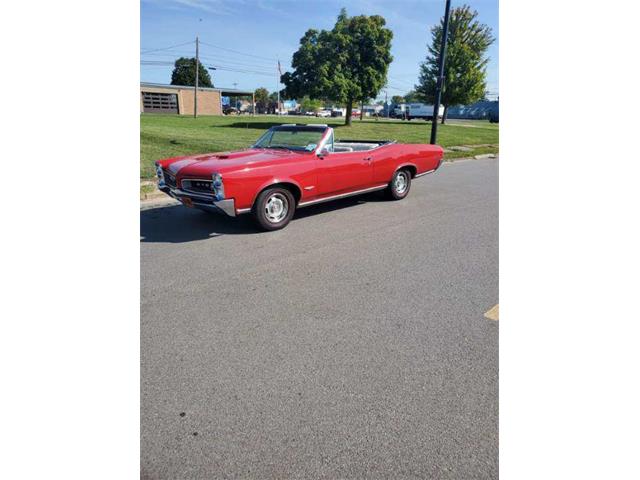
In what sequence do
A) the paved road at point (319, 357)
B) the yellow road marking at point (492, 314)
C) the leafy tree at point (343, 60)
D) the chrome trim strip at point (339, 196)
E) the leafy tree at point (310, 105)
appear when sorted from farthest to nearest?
the leafy tree at point (310, 105), the leafy tree at point (343, 60), the chrome trim strip at point (339, 196), the yellow road marking at point (492, 314), the paved road at point (319, 357)

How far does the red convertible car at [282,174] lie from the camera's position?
488 centimetres

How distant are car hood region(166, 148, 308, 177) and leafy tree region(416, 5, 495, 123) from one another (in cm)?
3108

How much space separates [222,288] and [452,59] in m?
34.6

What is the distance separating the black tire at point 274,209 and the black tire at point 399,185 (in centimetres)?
228

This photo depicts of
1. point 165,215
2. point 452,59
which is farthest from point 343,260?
point 452,59

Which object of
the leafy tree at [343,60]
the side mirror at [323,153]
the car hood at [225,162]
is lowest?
the car hood at [225,162]

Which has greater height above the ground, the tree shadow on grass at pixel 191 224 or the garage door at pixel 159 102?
the garage door at pixel 159 102

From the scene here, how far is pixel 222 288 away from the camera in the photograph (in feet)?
11.8

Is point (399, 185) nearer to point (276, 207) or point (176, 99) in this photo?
point (276, 207)

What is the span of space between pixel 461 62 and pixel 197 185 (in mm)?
33479

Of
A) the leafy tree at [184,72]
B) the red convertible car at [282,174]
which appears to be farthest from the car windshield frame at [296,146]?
the leafy tree at [184,72]

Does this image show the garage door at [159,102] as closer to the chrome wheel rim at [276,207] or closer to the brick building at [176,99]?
the brick building at [176,99]

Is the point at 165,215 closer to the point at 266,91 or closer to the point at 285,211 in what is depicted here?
the point at 285,211

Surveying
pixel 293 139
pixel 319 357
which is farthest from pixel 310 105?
pixel 319 357
